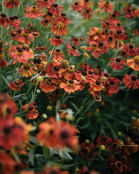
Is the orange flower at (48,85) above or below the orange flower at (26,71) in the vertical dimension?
below

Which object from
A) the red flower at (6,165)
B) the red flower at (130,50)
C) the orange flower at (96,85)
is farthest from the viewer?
the red flower at (130,50)

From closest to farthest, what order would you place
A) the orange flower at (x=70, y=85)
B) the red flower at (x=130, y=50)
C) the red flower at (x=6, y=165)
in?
1. the red flower at (x=6, y=165)
2. the orange flower at (x=70, y=85)
3. the red flower at (x=130, y=50)

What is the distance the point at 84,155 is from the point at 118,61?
0.88m

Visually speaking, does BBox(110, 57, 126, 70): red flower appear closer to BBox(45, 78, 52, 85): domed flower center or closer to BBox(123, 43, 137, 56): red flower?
BBox(123, 43, 137, 56): red flower

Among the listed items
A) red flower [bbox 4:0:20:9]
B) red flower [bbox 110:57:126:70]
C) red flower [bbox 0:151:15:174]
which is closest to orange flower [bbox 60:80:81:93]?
red flower [bbox 110:57:126:70]

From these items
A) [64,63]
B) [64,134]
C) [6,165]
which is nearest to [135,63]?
[64,63]

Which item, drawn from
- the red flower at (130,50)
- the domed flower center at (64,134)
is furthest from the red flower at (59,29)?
the domed flower center at (64,134)

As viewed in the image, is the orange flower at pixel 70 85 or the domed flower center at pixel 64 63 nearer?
the orange flower at pixel 70 85

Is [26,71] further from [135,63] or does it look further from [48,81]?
[135,63]

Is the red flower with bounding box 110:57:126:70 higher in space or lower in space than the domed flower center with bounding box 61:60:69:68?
lower

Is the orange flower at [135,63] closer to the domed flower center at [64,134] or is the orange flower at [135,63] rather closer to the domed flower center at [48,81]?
the domed flower center at [48,81]

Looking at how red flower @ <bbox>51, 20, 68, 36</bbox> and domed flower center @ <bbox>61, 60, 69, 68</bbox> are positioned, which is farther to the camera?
red flower @ <bbox>51, 20, 68, 36</bbox>

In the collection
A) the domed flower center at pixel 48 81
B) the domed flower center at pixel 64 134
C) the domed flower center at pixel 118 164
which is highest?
the domed flower center at pixel 64 134

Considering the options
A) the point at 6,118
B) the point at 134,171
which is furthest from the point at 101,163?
the point at 6,118
